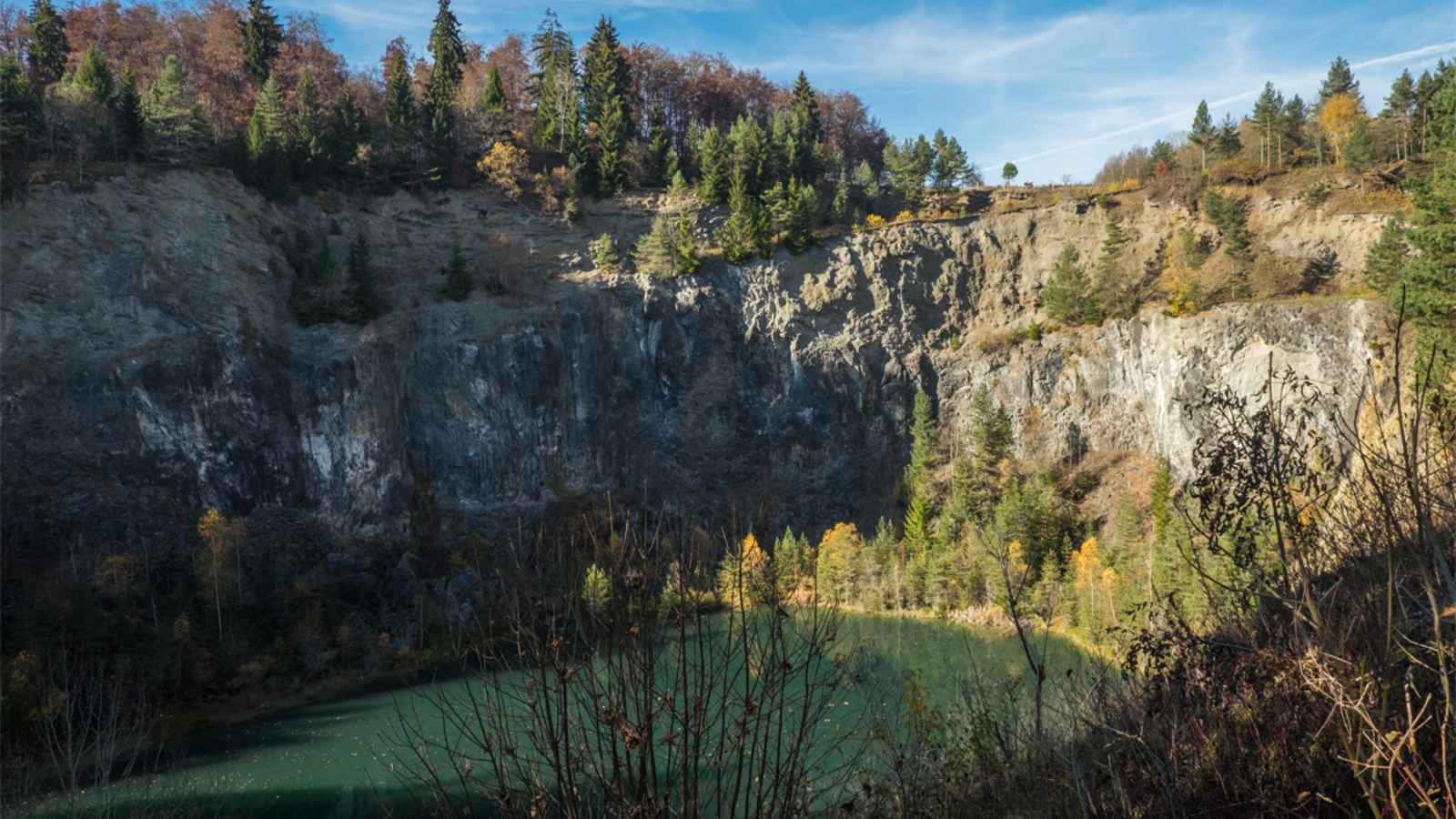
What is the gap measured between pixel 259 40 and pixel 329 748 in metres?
57.2

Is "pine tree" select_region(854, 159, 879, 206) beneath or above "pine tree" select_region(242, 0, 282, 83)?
beneath

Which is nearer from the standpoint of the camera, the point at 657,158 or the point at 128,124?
the point at 128,124

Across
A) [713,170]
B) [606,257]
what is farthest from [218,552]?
[713,170]

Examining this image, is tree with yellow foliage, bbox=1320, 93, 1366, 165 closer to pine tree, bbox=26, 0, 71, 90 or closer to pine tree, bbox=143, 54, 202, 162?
pine tree, bbox=143, 54, 202, 162

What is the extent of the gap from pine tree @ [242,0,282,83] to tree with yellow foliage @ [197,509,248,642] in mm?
40437

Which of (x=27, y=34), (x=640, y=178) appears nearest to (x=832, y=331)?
(x=640, y=178)

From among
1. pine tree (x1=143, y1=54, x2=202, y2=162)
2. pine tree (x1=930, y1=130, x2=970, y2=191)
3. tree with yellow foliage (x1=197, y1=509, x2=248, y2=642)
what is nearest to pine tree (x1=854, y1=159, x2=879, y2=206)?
pine tree (x1=930, y1=130, x2=970, y2=191)

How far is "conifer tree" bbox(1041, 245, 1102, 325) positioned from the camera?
5131cm

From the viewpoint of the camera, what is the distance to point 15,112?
40.7 m

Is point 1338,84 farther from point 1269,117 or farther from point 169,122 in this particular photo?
point 169,122

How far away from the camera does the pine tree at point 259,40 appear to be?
6169 cm

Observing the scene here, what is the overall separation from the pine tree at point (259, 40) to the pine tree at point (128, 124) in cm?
1817

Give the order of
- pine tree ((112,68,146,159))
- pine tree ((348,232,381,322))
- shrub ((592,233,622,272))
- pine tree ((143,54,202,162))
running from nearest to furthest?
pine tree ((112,68,146,159)) → pine tree ((143,54,202,162)) → pine tree ((348,232,381,322)) → shrub ((592,233,622,272))

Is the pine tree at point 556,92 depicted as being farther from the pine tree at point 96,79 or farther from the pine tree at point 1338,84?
the pine tree at point 1338,84
